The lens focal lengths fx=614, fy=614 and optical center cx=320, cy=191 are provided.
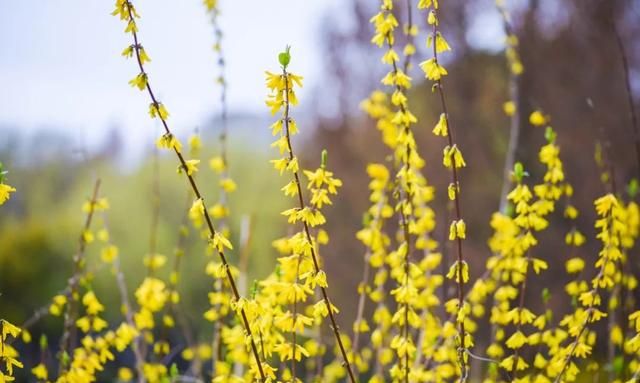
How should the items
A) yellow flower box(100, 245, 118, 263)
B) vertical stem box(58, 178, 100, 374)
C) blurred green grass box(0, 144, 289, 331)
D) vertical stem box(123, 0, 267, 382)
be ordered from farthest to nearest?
blurred green grass box(0, 144, 289, 331)
yellow flower box(100, 245, 118, 263)
vertical stem box(58, 178, 100, 374)
vertical stem box(123, 0, 267, 382)

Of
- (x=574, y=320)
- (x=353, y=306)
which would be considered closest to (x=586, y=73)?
(x=353, y=306)

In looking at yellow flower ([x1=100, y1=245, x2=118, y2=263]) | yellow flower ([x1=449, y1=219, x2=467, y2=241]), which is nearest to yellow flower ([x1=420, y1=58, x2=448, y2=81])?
yellow flower ([x1=449, y1=219, x2=467, y2=241])

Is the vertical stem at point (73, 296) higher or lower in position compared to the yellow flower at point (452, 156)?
lower

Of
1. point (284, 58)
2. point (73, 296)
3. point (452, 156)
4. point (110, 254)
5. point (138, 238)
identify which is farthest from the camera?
point (138, 238)

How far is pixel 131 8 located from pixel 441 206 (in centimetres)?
816

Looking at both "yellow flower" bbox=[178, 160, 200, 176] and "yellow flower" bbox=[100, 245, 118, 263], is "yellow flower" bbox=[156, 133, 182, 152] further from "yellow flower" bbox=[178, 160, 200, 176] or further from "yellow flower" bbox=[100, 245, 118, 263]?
"yellow flower" bbox=[100, 245, 118, 263]

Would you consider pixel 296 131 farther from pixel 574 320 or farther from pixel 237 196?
pixel 237 196

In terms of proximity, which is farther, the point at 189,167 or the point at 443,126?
the point at 443,126

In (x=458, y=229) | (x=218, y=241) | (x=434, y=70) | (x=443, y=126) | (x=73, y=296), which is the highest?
(x=434, y=70)

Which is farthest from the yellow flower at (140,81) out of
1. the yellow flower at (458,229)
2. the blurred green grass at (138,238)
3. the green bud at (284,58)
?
the blurred green grass at (138,238)

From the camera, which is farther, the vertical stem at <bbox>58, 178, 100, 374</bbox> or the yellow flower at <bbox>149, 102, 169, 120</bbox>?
the vertical stem at <bbox>58, 178, 100, 374</bbox>

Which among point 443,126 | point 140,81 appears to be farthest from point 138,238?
point 443,126

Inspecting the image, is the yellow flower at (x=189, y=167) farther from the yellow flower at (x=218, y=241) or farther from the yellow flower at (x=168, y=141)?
the yellow flower at (x=218, y=241)

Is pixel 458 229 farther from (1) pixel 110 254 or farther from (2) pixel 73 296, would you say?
(1) pixel 110 254
